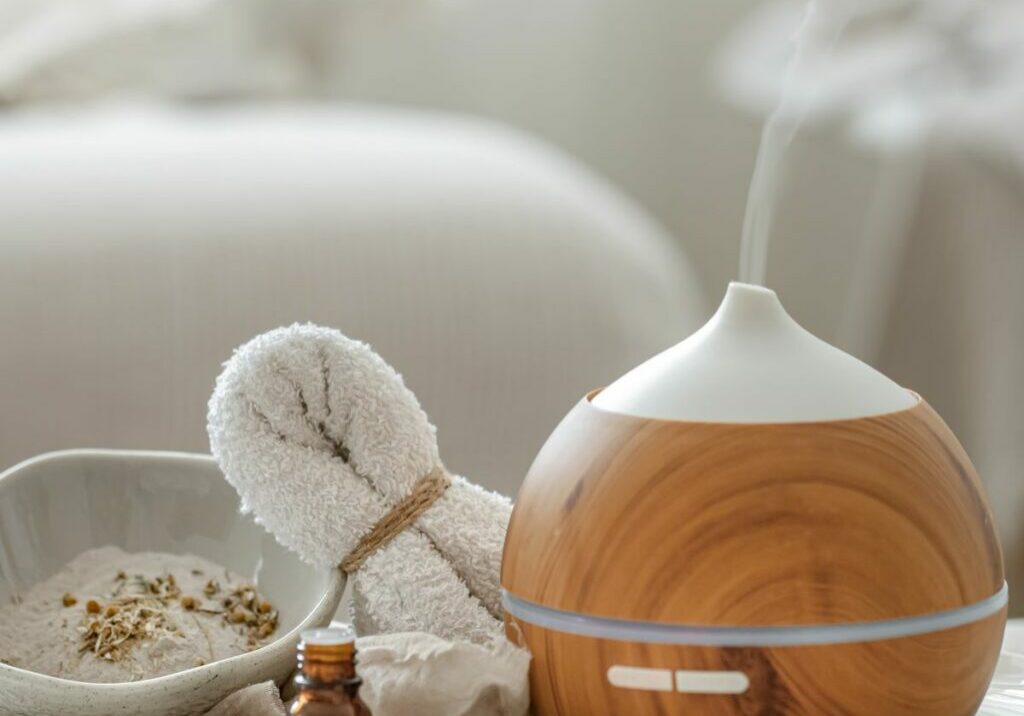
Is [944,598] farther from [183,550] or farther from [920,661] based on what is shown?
[183,550]

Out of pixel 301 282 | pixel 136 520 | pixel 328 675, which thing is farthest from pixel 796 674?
pixel 301 282

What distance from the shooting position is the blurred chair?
3.63 feet

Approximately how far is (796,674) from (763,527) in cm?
4

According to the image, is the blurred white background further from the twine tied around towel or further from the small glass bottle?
the small glass bottle

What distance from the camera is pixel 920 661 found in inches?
15.8

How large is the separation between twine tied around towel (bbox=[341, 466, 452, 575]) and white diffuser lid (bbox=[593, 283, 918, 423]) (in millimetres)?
72

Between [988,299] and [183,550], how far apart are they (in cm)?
136

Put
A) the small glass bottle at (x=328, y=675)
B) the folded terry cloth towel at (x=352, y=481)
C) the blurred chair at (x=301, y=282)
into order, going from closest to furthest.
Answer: the small glass bottle at (x=328, y=675) → the folded terry cloth towel at (x=352, y=481) → the blurred chair at (x=301, y=282)

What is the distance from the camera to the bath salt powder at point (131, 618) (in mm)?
462

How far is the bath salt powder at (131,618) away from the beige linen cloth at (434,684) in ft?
0.15

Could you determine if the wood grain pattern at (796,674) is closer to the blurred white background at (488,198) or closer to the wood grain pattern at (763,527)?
the wood grain pattern at (763,527)

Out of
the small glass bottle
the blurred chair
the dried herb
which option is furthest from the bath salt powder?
the blurred chair

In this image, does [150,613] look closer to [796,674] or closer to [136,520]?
[136,520]

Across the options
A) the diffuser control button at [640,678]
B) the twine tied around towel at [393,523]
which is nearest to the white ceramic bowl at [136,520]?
the twine tied around towel at [393,523]
